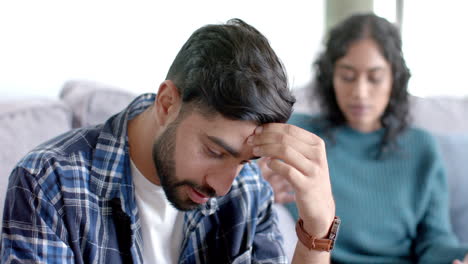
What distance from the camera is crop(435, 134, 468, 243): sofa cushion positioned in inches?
70.4

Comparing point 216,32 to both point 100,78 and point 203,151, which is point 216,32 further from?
point 100,78

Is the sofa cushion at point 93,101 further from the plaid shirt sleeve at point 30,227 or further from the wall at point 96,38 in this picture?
the plaid shirt sleeve at point 30,227

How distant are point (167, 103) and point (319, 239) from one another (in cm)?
42

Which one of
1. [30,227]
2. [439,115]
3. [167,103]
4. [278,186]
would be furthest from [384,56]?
[30,227]

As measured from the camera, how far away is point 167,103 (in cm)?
96

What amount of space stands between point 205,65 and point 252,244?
46 centimetres

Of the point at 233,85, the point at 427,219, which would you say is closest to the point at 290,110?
the point at 233,85

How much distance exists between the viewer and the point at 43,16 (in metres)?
1.51

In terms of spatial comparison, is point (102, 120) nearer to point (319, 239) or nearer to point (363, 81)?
point (319, 239)

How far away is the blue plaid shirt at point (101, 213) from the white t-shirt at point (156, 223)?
3 centimetres

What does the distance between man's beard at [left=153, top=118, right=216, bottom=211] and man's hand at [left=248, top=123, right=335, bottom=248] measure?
5.8 inches

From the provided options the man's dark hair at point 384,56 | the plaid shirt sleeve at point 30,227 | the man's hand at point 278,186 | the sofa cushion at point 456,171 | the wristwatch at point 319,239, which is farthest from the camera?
the sofa cushion at point 456,171

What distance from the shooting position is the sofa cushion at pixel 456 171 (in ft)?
5.87

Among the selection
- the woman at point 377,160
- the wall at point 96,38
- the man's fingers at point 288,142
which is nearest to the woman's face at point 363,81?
the woman at point 377,160
